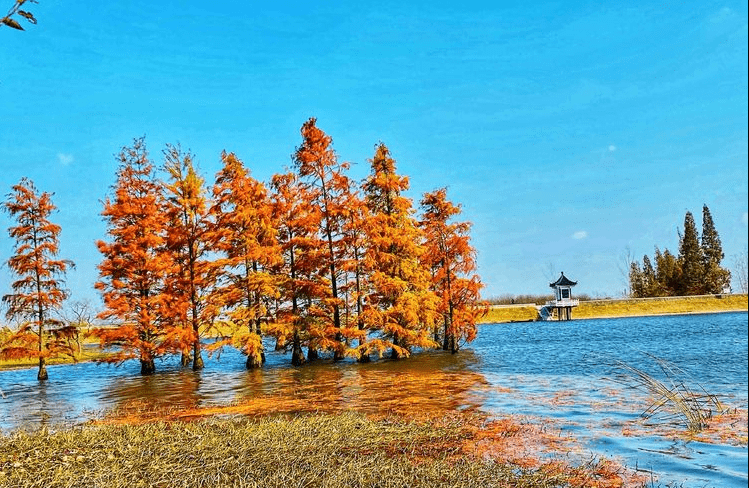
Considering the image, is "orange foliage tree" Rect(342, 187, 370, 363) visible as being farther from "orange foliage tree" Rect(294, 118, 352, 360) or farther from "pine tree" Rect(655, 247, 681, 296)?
"pine tree" Rect(655, 247, 681, 296)

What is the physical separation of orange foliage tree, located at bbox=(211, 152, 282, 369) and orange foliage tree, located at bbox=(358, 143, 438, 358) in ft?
19.5

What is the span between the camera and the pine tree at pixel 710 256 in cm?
8694

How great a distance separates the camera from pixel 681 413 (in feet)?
41.3

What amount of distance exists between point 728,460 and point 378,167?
27229 millimetres

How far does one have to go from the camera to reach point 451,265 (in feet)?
116

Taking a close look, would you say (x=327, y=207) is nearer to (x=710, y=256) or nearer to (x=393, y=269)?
(x=393, y=269)

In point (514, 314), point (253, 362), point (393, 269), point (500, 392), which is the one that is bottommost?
point (514, 314)

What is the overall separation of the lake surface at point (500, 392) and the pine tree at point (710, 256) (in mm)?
57883

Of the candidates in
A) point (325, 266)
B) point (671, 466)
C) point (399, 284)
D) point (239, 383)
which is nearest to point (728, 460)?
point (671, 466)

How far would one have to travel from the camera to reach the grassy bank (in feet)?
270

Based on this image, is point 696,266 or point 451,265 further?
point 696,266

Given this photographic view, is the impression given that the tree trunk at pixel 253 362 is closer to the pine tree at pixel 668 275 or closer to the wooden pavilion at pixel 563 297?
the wooden pavilion at pixel 563 297

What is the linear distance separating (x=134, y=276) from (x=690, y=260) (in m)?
87.6

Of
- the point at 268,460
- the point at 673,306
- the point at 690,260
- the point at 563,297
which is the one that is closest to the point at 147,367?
the point at 268,460
